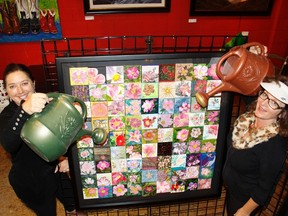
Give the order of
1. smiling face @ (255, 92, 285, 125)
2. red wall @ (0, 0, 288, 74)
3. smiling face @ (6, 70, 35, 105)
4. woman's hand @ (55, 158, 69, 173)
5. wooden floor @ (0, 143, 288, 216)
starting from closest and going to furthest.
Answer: smiling face @ (255, 92, 285, 125)
smiling face @ (6, 70, 35, 105)
woman's hand @ (55, 158, 69, 173)
wooden floor @ (0, 143, 288, 216)
red wall @ (0, 0, 288, 74)

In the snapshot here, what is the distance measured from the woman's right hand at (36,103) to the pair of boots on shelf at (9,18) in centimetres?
228

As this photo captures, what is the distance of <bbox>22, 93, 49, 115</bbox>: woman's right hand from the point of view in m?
0.87

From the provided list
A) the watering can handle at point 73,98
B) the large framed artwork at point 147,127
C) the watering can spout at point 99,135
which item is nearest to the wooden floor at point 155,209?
the large framed artwork at point 147,127

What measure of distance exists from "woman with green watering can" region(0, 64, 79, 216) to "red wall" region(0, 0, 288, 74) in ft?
6.20

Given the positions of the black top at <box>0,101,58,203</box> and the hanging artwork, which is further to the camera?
the hanging artwork

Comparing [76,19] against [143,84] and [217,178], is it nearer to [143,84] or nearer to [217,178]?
[143,84]

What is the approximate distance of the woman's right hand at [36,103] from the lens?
0.87 meters

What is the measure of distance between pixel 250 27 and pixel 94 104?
9.23ft

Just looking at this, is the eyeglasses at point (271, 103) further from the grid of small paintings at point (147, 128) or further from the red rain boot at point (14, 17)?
the red rain boot at point (14, 17)

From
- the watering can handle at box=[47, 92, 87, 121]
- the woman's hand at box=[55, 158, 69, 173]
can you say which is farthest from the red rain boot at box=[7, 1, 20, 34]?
the watering can handle at box=[47, 92, 87, 121]

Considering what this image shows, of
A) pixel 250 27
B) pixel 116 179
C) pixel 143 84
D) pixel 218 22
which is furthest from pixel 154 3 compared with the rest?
pixel 116 179

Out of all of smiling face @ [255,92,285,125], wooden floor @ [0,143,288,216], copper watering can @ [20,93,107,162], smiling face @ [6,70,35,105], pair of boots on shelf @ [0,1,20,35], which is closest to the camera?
copper watering can @ [20,93,107,162]

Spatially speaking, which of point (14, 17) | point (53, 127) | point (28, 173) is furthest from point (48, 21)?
point (53, 127)

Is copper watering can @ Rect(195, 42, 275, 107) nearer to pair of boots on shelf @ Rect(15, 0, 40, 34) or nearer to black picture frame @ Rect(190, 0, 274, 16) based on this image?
black picture frame @ Rect(190, 0, 274, 16)
